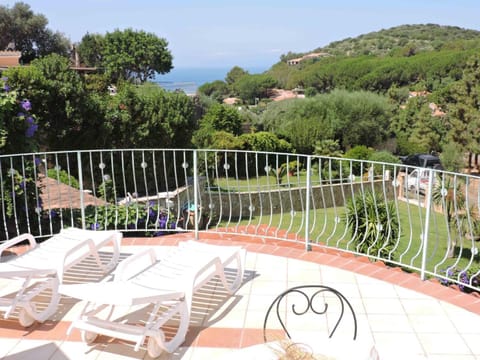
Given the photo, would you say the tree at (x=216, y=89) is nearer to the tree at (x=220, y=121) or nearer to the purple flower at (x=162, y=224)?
the tree at (x=220, y=121)

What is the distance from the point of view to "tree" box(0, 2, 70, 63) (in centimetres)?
4331

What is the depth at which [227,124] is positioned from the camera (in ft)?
117

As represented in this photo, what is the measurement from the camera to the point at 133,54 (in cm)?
A: 5319

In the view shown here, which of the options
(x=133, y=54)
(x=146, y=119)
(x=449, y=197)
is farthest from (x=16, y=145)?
(x=133, y=54)

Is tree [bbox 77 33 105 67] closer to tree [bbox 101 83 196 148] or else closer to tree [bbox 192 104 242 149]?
tree [bbox 192 104 242 149]

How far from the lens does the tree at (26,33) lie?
43312mm

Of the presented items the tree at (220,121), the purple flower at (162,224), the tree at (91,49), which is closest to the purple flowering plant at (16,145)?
the purple flower at (162,224)

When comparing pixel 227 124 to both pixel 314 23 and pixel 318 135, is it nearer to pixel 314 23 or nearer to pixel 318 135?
pixel 318 135

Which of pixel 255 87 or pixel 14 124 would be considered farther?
pixel 255 87

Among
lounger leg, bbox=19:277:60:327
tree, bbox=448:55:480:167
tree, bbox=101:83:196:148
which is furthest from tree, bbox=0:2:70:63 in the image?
lounger leg, bbox=19:277:60:327

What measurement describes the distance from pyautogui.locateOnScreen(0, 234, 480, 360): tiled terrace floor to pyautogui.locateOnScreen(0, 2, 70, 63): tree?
4302 centimetres

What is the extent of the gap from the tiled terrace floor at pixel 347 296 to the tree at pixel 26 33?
4302cm

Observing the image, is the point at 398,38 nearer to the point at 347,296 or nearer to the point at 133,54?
the point at 133,54

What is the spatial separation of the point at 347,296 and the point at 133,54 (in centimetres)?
5266
